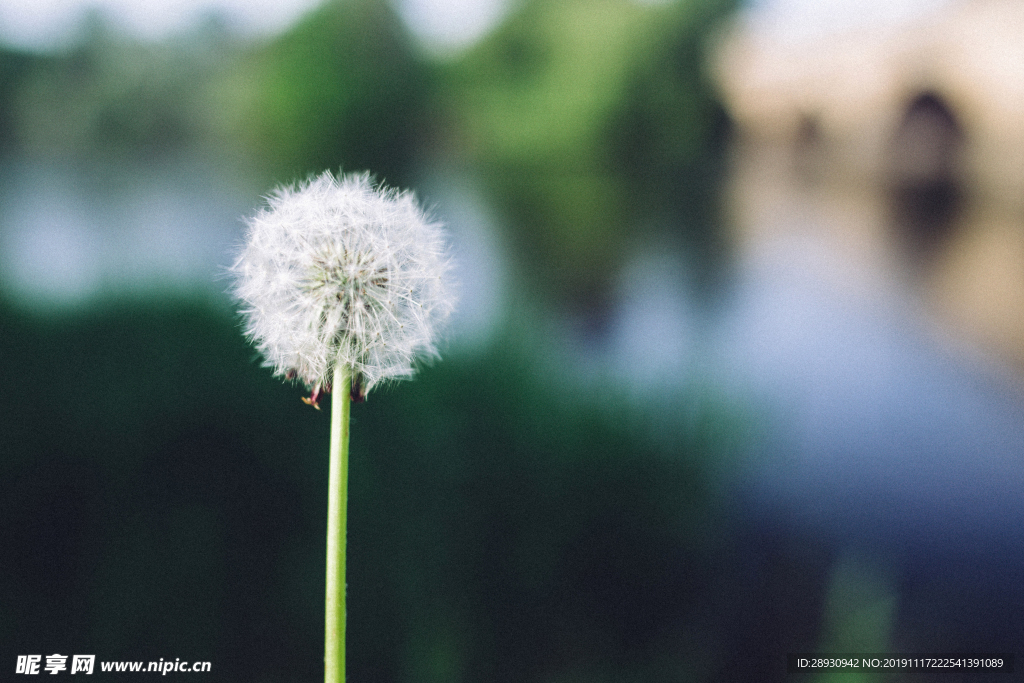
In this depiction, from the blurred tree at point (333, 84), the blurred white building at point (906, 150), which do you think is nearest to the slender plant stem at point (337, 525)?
the blurred white building at point (906, 150)

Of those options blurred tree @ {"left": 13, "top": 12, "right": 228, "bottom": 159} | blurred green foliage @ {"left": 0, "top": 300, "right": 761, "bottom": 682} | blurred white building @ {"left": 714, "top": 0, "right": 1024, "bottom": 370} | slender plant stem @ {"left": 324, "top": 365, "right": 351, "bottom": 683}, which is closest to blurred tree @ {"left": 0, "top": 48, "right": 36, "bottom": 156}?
blurred tree @ {"left": 13, "top": 12, "right": 228, "bottom": 159}

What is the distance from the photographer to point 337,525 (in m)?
0.77

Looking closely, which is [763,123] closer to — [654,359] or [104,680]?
[654,359]

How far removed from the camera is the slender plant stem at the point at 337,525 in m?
0.77

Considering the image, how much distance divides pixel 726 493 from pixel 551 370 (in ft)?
4.49

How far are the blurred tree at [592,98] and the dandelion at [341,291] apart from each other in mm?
14261

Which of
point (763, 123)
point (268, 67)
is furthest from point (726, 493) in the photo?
point (268, 67)

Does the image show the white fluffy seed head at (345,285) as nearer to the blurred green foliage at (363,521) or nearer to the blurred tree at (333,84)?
the blurred green foliage at (363,521)

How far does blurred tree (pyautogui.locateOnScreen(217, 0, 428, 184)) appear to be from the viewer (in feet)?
61.2

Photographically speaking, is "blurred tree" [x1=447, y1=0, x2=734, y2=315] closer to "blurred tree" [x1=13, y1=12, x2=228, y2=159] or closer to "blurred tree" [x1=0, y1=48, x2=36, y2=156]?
"blurred tree" [x1=13, y1=12, x2=228, y2=159]

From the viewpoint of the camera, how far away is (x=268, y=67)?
18.9 meters

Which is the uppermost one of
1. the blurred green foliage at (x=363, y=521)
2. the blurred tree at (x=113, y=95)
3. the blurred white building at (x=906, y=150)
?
the blurred tree at (x=113, y=95)

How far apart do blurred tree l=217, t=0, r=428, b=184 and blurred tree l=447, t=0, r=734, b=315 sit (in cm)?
179

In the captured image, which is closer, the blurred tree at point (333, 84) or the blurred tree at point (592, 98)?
the blurred tree at point (592, 98)
